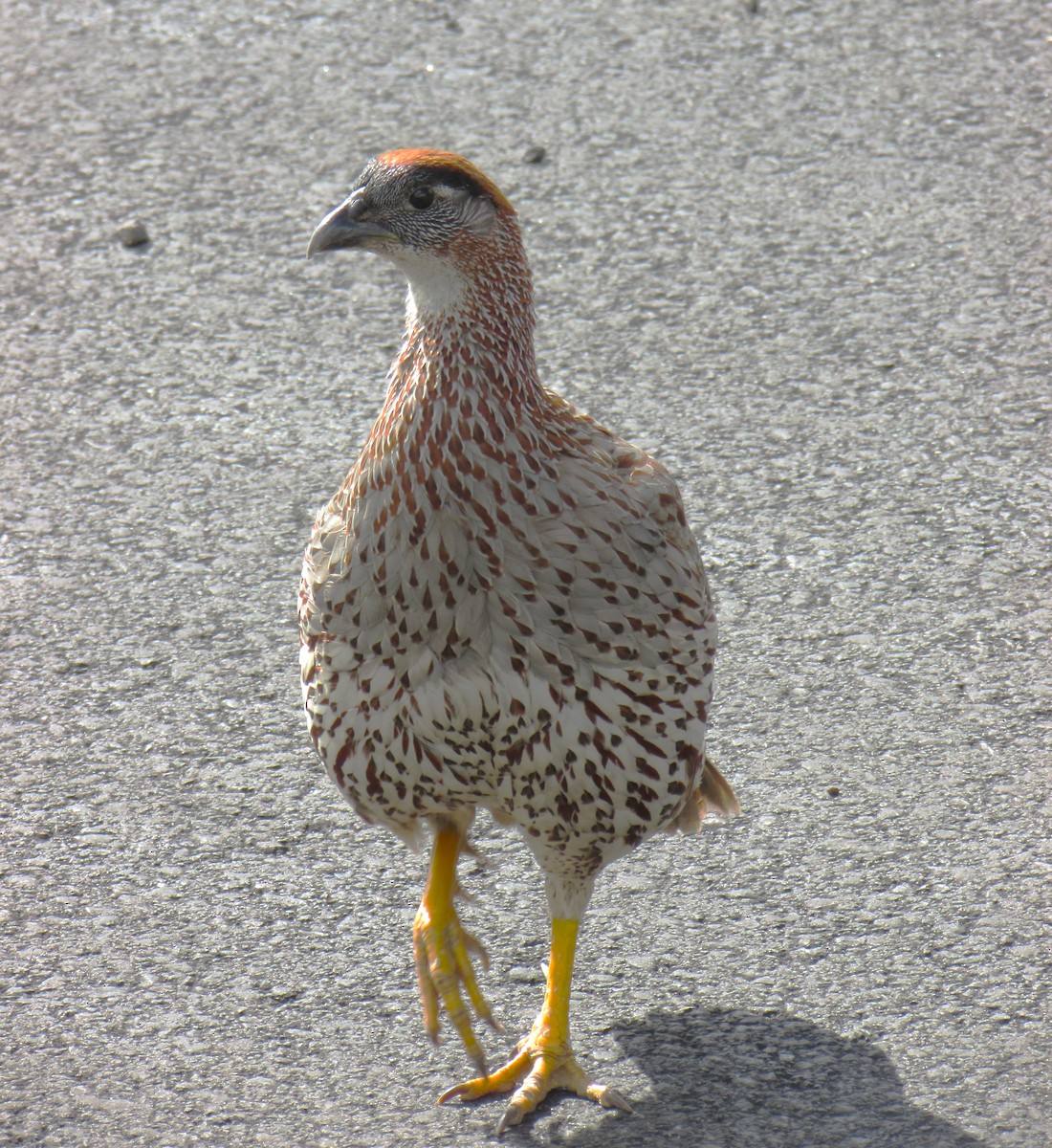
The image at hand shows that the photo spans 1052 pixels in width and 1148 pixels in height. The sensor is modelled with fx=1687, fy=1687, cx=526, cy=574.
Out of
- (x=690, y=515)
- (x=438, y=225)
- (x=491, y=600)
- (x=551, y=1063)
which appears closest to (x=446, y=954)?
(x=551, y=1063)

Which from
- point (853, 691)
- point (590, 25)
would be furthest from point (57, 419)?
point (590, 25)

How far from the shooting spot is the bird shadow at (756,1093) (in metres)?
3.37

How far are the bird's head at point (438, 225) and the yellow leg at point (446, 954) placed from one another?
3.91 ft

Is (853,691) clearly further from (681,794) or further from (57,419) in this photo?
(57,419)

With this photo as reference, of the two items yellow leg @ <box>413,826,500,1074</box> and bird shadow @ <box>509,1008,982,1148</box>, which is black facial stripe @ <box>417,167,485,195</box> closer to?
yellow leg @ <box>413,826,500,1074</box>

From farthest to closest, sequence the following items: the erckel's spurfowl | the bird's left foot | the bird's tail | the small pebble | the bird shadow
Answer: the small pebble → the bird's tail → the bird's left foot → the bird shadow → the erckel's spurfowl

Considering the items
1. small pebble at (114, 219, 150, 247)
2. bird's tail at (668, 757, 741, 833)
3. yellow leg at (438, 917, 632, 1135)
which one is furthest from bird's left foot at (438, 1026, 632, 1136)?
small pebble at (114, 219, 150, 247)

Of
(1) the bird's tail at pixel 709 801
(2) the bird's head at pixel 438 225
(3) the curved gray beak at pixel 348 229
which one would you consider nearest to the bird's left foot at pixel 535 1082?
(1) the bird's tail at pixel 709 801

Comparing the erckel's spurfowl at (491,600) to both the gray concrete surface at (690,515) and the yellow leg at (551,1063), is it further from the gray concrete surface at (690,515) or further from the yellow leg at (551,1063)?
the gray concrete surface at (690,515)

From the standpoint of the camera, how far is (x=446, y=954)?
11.8 feet

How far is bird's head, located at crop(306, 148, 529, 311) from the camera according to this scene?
338 centimetres

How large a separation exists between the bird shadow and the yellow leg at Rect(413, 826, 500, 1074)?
0.94ft

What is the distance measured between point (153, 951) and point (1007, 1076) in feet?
6.21

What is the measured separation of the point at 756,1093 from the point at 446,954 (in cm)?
71
